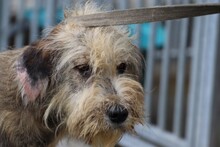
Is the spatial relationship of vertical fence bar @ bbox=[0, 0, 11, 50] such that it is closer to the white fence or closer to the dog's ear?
the white fence

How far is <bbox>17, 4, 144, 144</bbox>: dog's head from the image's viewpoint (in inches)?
188

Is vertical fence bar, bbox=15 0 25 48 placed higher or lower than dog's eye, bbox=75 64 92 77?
lower

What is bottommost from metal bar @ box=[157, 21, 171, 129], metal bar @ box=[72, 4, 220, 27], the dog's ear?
metal bar @ box=[157, 21, 171, 129]

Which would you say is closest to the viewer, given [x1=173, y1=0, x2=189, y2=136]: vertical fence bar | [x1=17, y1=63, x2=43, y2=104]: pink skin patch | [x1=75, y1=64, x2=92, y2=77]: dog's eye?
[x1=75, y1=64, x2=92, y2=77]: dog's eye

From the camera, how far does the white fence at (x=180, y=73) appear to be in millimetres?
6871

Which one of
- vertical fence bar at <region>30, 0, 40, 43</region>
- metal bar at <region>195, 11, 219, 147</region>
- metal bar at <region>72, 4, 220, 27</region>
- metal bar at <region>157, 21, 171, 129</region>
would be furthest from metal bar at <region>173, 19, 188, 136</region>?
metal bar at <region>72, 4, 220, 27</region>

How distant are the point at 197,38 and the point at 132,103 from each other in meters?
2.35

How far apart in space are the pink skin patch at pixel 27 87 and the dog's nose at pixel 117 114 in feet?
1.90

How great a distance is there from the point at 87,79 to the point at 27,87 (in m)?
0.42

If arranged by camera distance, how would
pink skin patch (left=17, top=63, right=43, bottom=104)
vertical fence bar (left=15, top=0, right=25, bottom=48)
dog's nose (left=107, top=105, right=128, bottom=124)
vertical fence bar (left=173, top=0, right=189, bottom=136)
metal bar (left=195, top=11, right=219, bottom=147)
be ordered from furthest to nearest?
vertical fence bar (left=15, top=0, right=25, bottom=48)
vertical fence bar (left=173, top=0, right=189, bottom=136)
metal bar (left=195, top=11, right=219, bottom=147)
pink skin patch (left=17, top=63, right=43, bottom=104)
dog's nose (left=107, top=105, right=128, bottom=124)

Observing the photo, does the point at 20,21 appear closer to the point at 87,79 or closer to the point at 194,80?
the point at 194,80

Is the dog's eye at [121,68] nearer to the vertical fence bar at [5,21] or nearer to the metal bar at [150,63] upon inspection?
the metal bar at [150,63]

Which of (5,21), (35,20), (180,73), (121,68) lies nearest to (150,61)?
(180,73)

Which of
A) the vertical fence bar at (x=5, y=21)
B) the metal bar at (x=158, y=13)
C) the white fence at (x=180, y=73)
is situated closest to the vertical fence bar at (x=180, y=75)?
the white fence at (x=180, y=73)
